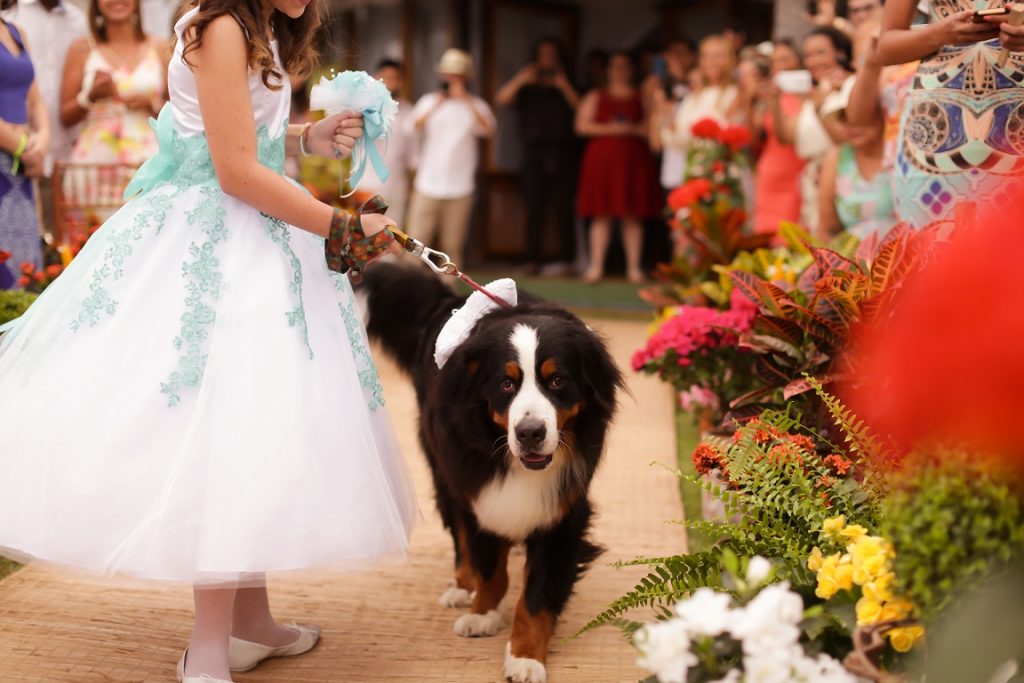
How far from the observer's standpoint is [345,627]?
2812 millimetres

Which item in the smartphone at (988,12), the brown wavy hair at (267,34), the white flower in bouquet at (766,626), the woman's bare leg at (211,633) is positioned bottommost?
the woman's bare leg at (211,633)

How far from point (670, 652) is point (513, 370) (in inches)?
43.9

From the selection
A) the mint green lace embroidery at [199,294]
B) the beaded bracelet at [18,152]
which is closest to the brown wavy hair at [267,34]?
the mint green lace embroidery at [199,294]

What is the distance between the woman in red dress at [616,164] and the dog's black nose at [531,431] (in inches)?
280

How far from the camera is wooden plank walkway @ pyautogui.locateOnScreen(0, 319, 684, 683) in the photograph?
2.48 metres

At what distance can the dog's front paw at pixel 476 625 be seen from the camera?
9.16 ft

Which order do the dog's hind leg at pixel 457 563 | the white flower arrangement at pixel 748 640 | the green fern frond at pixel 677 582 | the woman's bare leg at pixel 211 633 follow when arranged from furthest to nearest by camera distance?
the dog's hind leg at pixel 457 563 < the woman's bare leg at pixel 211 633 < the green fern frond at pixel 677 582 < the white flower arrangement at pixel 748 640

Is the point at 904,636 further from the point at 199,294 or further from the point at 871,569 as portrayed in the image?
the point at 199,294

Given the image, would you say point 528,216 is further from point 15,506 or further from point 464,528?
point 15,506

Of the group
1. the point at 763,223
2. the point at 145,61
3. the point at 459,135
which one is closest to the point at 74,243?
the point at 145,61

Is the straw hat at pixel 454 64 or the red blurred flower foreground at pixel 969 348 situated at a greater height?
the straw hat at pixel 454 64

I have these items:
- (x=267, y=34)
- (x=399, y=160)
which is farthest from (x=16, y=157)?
(x=399, y=160)

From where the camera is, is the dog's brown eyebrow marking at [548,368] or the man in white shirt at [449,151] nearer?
the dog's brown eyebrow marking at [548,368]

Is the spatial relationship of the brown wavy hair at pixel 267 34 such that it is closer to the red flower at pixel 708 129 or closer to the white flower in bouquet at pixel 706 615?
the white flower in bouquet at pixel 706 615
